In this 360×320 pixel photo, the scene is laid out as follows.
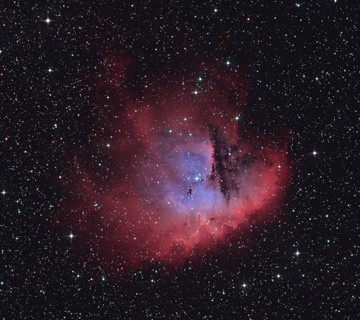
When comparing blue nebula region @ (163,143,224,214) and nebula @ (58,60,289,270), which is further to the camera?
blue nebula region @ (163,143,224,214)

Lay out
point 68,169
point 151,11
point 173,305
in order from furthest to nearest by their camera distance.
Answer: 1. point 173,305
2. point 68,169
3. point 151,11

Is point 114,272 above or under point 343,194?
above

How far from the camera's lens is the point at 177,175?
2.97 m

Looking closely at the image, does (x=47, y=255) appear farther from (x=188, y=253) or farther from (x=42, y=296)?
(x=188, y=253)

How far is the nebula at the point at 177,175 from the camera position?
9.23 feet

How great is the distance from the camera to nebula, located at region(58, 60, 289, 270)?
2.81 m

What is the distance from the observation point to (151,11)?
8.60ft

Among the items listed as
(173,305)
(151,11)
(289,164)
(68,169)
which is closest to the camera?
(151,11)

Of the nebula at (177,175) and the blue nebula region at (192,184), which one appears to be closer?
the nebula at (177,175)

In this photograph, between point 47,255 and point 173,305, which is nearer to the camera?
point 47,255

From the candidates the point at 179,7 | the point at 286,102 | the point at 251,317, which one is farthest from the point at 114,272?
the point at 179,7

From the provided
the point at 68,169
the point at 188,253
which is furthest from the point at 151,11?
the point at 188,253

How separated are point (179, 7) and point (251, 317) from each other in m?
3.12

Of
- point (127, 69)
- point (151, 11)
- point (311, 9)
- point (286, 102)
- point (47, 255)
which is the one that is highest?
point (151, 11)
